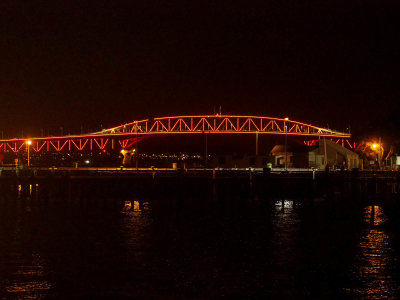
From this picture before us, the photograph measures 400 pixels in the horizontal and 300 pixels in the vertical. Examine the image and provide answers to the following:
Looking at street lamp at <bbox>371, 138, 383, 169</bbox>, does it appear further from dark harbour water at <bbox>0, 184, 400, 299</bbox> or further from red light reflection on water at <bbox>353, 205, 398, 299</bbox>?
red light reflection on water at <bbox>353, 205, 398, 299</bbox>

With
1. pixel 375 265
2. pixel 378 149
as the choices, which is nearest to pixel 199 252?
pixel 375 265

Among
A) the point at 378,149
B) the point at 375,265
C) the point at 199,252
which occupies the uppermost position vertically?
the point at 378,149

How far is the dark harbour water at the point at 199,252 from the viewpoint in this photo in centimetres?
1497

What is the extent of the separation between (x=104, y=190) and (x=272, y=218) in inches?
619

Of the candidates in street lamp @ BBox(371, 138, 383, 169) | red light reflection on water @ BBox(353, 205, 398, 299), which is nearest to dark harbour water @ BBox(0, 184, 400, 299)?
red light reflection on water @ BBox(353, 205, 398, 299)

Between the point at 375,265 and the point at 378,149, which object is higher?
the point at 378,149

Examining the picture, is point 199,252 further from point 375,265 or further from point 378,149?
point 378,149

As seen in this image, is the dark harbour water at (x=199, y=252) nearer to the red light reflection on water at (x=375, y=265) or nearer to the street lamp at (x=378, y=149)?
the red light reflection on water at (x=375, y=265)

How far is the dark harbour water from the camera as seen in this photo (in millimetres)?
14969

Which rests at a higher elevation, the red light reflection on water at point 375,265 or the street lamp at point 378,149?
the street lamp at point 378,149

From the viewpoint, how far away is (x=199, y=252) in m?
20.0

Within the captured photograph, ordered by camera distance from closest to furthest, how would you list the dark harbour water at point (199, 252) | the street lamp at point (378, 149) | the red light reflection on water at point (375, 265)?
the red light reflection on water at point (375, 265), the dark harbour water at point (199, 252), the street lamp at point (378, 149)

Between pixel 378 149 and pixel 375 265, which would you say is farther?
pixel 378 149

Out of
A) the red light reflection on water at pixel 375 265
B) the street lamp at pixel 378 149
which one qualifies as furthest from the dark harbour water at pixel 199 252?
the street lamp at pixel 378 149
